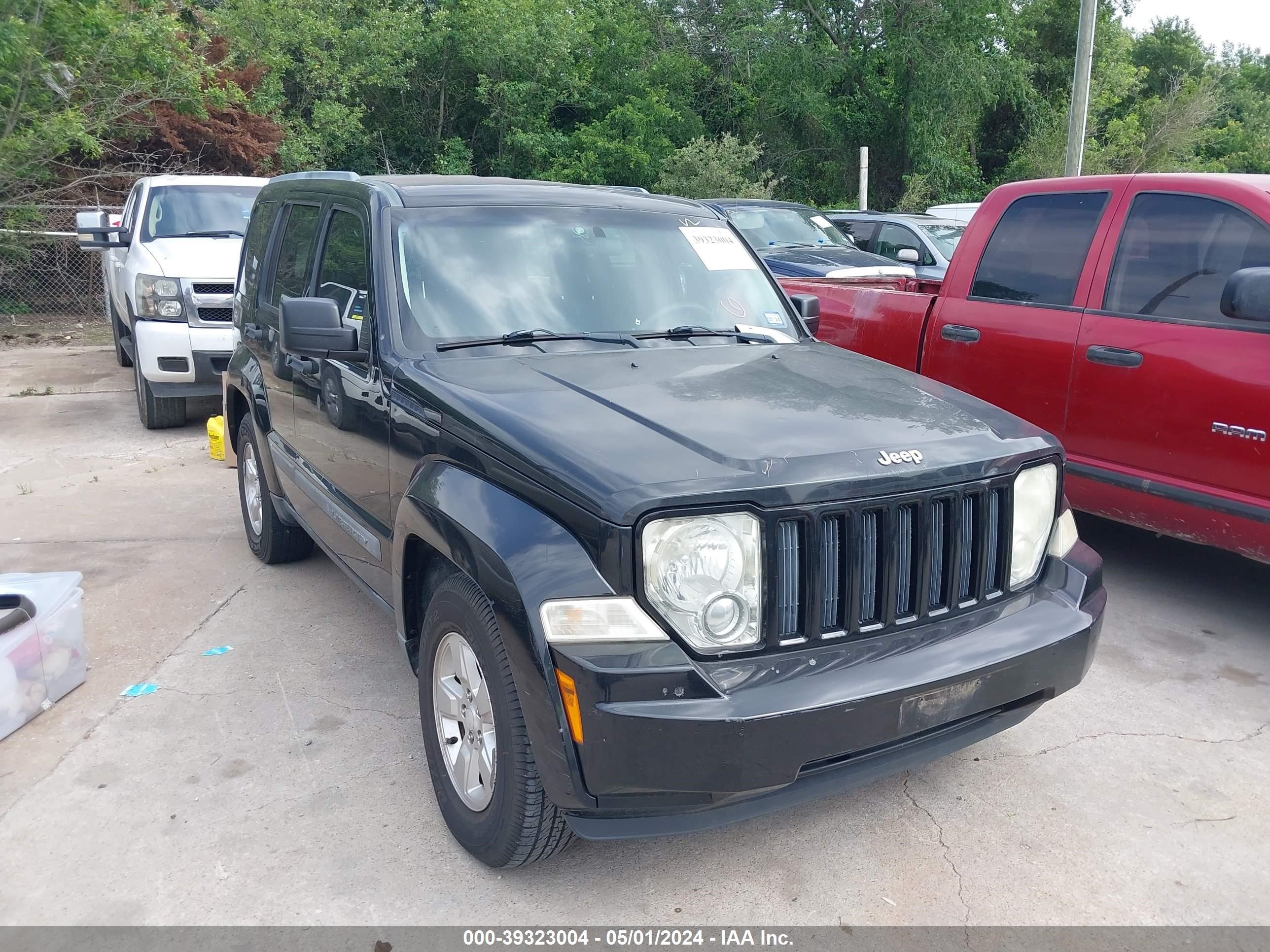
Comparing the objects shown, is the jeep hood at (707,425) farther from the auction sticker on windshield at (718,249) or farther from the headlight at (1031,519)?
the auction sticker on windshield at (718,249)

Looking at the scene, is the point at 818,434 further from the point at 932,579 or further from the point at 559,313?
the point at 559,313

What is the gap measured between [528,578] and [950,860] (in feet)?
5.09

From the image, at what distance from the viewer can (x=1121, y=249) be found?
4.94m

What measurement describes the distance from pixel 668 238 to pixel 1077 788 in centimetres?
250

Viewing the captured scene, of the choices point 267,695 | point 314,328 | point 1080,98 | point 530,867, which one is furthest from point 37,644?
point 1080,98

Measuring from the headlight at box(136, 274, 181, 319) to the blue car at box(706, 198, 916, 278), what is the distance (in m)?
4.77

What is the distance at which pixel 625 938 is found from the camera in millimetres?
2764

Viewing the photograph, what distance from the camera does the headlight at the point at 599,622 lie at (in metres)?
2.48

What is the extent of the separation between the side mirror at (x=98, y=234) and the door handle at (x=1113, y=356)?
819 cm

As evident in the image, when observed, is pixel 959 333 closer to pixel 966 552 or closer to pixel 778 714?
pixel 966 552

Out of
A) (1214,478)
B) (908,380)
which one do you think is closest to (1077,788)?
(908,380)

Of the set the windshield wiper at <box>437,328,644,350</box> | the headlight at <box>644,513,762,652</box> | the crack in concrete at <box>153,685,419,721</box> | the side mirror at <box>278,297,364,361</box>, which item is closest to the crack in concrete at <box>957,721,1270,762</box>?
the headlight at <box>644,513,762,652</box>

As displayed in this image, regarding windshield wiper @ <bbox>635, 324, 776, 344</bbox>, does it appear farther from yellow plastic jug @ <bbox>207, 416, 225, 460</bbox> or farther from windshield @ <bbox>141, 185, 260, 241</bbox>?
windshield @ <bbox>141, 185, 260, 241</bbox>

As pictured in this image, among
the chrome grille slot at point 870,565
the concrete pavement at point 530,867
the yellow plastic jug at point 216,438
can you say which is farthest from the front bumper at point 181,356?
the chrome grille slot at point 870,565
